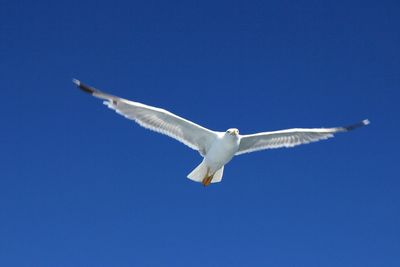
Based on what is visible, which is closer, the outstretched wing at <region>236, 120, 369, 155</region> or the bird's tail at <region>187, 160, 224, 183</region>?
the bird's tail at <region>187, 160, 224, 183</region>

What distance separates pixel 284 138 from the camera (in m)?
19.9

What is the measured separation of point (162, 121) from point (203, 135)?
1.14m

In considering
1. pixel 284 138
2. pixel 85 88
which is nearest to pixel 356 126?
pixel 284 138

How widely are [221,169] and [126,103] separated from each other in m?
3.10

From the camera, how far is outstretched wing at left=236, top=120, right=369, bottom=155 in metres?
19.5

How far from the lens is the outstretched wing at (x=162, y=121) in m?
17.9

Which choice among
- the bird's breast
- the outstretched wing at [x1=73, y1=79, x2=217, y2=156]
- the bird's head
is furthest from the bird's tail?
the bird's head

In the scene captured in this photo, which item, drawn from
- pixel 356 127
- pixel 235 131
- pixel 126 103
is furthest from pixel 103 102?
pixel 356 127

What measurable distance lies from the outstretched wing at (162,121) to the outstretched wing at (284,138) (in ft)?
3.42

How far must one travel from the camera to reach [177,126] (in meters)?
18.8

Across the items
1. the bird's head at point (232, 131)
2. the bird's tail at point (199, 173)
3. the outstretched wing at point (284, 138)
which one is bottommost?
the bird's tail at point (199, 173)

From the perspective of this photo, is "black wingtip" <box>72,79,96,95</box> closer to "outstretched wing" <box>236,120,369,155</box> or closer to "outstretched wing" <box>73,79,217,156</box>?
"outstretched wing" <box>73,79,217,156</box>

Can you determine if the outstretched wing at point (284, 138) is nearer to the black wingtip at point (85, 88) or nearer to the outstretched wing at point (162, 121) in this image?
the outstretched wing at point (162, 121)

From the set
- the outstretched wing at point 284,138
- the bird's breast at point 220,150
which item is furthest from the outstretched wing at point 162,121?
the outstretched wing at point 284,138
